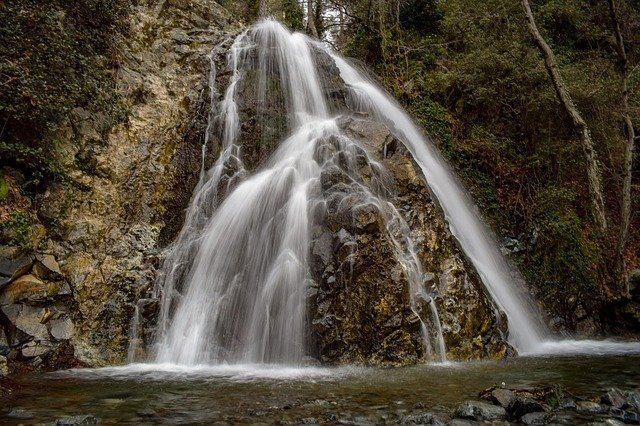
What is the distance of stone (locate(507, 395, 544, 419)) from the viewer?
446cm

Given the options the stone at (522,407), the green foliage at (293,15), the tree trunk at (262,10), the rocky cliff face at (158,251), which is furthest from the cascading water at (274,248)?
the tree trunk at (262,10)

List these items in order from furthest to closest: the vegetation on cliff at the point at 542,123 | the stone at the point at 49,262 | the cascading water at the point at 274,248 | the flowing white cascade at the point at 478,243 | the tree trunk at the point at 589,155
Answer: the vegetation on cliff at the point at 542,123 → the tree trunk at the point at 589,155 → the flowing white cascade at the point at 478,243 → the stone at the point at 49,262 → the cascading water at the point at 274,248

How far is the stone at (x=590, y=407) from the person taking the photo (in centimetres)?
454

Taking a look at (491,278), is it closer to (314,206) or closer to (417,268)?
(417,268)

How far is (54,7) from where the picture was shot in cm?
951

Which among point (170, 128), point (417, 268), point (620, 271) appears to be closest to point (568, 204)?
point (620, 271)

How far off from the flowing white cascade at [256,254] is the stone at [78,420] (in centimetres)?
328

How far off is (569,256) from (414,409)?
28.6 feet

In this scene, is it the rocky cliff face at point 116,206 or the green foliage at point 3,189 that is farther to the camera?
the green foliage at point 3,189

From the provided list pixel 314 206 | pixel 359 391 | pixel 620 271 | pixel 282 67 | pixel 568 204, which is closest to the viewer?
pixel 359 391

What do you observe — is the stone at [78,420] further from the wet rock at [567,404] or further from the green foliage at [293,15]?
the green foliage at [293,15]

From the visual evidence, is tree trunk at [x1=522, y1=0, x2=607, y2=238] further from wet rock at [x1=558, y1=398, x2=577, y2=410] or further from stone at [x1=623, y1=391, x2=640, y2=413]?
wet rock at [x1=558, y1=398, x2=577, y2=410]

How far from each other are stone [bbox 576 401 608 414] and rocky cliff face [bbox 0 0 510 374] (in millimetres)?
2934

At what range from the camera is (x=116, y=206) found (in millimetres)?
9836
